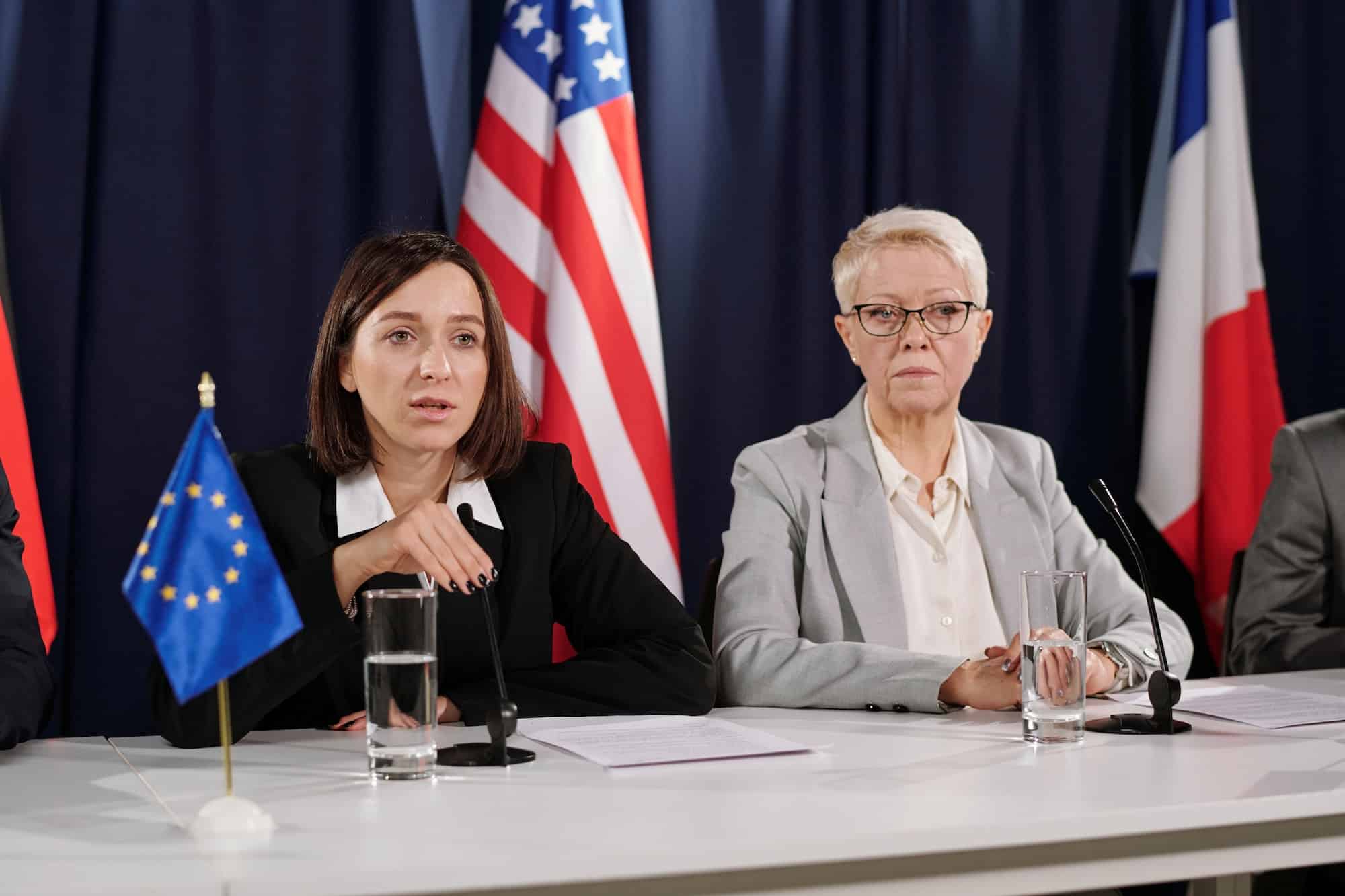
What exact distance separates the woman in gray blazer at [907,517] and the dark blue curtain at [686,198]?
1093 mm

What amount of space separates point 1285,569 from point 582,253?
A: 1.65 metres

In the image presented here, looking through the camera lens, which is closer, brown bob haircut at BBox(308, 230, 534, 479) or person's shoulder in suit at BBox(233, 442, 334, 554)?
person's shoulder in suit at BBox(233, 442, 334, 554)

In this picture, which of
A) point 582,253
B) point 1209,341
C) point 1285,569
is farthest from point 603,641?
point 1209,341

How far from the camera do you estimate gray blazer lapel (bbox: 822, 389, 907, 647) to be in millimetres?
2137

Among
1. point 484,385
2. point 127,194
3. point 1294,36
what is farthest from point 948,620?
point 1294,36

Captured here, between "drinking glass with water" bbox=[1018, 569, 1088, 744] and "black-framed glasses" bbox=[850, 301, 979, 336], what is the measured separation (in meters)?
0.75

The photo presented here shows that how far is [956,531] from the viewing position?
2.29 meters

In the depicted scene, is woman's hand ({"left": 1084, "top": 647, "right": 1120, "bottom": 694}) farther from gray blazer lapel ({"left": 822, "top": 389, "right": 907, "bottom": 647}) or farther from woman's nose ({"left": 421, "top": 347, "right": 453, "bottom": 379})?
woman's nose ({"left": 421, "top": 347, "right": 453, "bottom": 379})

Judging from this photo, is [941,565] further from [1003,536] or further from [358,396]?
[358,396]

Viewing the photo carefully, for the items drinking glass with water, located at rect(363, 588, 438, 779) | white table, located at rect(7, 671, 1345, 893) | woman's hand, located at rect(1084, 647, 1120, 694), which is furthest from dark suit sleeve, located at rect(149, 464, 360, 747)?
woman's hand, located at rect(1084, 647, 1120, 694)

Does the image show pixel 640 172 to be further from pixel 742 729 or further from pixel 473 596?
pixel 742 729

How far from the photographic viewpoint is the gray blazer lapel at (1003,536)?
2.22 metres

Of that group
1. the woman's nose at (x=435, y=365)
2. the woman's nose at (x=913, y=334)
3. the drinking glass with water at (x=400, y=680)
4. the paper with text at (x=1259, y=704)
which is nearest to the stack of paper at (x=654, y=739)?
the drinking glass with water at (x=400, y=680)

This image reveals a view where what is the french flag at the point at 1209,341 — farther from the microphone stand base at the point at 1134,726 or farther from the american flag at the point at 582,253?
the microphone stand base at the point at 1134,726
